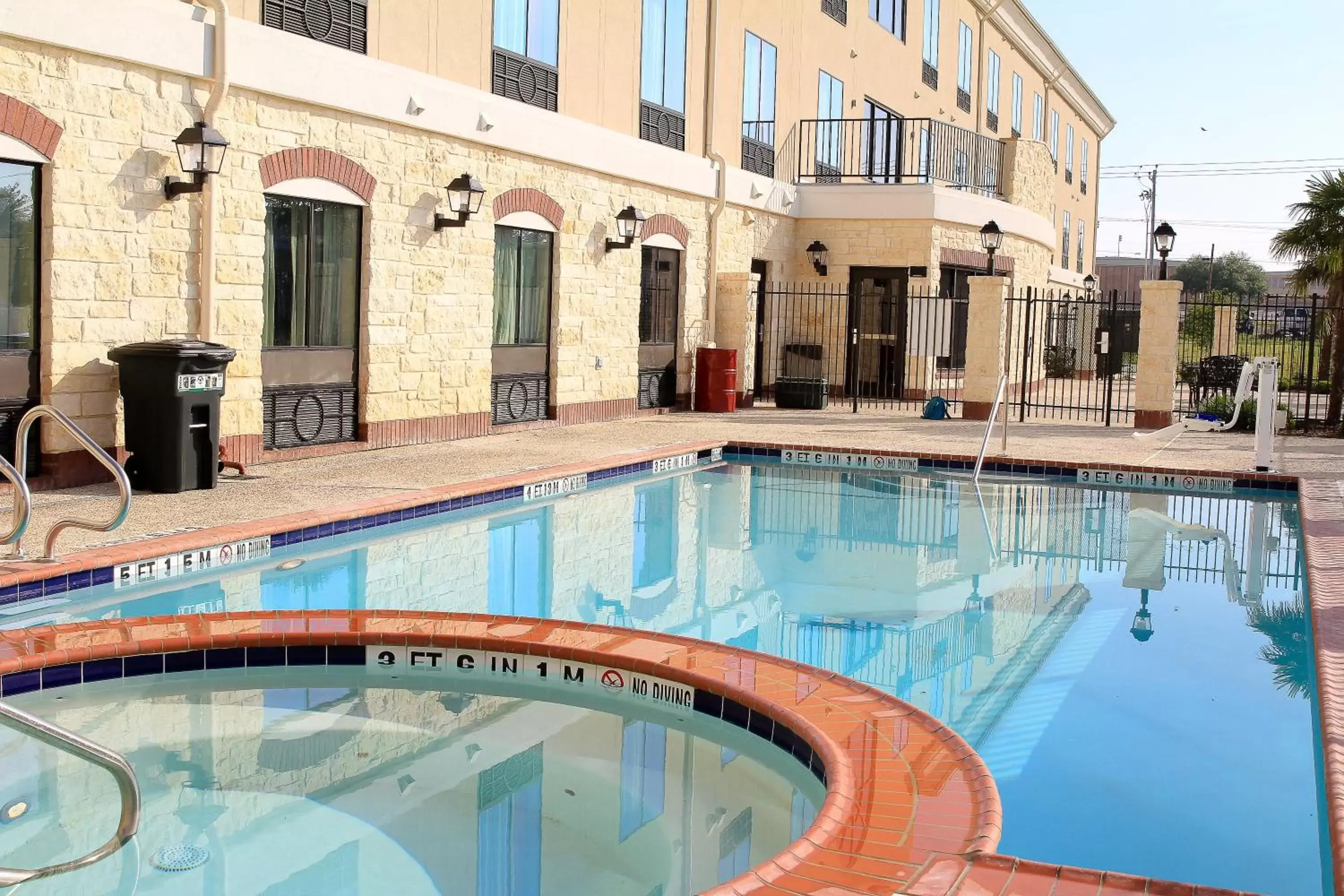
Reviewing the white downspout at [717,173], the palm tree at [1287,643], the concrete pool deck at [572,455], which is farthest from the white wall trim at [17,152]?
the white downspout at [717,173]

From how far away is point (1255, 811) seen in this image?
4.88m

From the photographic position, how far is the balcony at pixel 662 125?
17453mm

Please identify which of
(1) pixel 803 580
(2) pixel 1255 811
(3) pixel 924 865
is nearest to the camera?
(3) pixel 924 865

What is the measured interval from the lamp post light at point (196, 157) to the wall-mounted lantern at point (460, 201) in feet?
10.3

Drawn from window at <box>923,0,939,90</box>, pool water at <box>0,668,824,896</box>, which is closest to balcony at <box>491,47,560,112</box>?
pool water at <box>0,668,824,896</box>

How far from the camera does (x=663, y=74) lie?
17.9 meters

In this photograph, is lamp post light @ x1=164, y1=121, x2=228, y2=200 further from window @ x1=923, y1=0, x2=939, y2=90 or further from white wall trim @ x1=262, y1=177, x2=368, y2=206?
window @ x1=923, y1=0, x2=939, y2=90

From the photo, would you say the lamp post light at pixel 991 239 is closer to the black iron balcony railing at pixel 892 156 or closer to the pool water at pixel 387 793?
the black iron balcony railing at pixel 892 156

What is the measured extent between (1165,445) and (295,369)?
10090mm

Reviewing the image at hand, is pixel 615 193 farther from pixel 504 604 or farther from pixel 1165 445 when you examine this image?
pixel 504 604

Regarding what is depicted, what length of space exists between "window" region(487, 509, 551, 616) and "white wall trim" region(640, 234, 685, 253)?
304 inches

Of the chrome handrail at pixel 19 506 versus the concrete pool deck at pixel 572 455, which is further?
the concrete pool deck at pixel 572 455

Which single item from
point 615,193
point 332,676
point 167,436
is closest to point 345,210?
point 167,436

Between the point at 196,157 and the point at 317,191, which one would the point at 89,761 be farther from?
the point at 317,191
